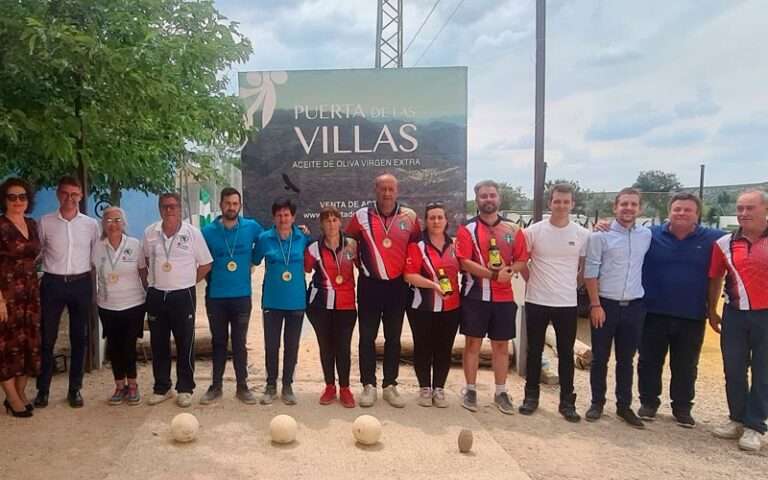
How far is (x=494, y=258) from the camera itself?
432cm

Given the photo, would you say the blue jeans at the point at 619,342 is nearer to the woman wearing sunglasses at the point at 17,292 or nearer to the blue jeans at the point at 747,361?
the blue jeans at the point at 747,361

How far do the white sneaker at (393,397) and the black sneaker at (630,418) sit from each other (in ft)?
5.68

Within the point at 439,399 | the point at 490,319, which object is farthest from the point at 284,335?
the point at 490,319

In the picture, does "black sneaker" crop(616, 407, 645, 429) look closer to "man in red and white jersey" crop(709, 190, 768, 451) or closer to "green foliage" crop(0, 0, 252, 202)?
"man in red and white jersey" crop(709, 190, 768, 451)

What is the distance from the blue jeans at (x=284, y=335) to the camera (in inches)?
177

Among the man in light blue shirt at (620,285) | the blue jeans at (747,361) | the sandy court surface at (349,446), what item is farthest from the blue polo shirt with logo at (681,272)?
the sandy court surface at (349,446)

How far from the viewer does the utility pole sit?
5.39 meters

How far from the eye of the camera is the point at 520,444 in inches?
157

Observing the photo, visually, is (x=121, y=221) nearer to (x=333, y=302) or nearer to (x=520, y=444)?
(x=333, y=302)

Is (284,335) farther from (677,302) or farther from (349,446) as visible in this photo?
(677,302)

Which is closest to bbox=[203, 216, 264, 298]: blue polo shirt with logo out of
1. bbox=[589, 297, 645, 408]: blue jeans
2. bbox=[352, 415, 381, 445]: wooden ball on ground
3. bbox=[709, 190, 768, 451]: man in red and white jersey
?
bbox=[352, 415, 381, 445]: wooden ball on ground

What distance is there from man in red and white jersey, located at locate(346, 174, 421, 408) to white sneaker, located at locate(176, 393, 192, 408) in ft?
4.48

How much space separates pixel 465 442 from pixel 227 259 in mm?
2220

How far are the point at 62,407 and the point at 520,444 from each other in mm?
3531
